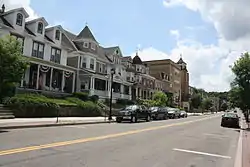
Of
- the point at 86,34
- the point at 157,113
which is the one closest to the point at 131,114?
the point at 157,113

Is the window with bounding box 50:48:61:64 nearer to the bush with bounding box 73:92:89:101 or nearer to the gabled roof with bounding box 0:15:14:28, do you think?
the bush with bounding box 73:92:89:101

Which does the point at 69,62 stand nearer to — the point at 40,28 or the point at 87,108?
the point at 40,28

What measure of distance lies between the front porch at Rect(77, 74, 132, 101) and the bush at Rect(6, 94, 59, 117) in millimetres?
16013

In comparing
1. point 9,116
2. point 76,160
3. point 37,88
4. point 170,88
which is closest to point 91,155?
point 76,160

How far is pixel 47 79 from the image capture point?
43.0 m

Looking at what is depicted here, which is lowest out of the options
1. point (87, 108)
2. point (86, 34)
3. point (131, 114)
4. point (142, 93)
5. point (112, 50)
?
point (131, 114)

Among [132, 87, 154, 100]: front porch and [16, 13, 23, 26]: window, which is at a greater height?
[16, 13, 23, 26]: window

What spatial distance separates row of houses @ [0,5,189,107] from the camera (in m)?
37.6

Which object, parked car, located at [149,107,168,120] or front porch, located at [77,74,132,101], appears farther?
front porch, located at [77,74,132,101]

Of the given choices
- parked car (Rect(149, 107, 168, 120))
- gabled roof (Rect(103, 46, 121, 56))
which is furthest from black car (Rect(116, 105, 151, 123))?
gabled roof (Rect(103, 46, 121, 56))

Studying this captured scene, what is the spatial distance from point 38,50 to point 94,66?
1337 cm

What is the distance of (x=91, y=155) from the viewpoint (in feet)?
33.9

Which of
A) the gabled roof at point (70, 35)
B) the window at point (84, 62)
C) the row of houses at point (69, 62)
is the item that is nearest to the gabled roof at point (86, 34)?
the row of houses at point (69, 62)

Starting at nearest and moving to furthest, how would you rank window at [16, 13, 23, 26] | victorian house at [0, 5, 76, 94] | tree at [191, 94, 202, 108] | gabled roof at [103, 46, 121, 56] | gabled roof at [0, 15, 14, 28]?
gabled roof at [0, 15, 14, 28] → victorian house at [0, 5, 76, 94] → window at [16, 13, 23, 26] → gabled roof at [103, 46, 121, 56] → tree at [191, 94, 202, 108]
